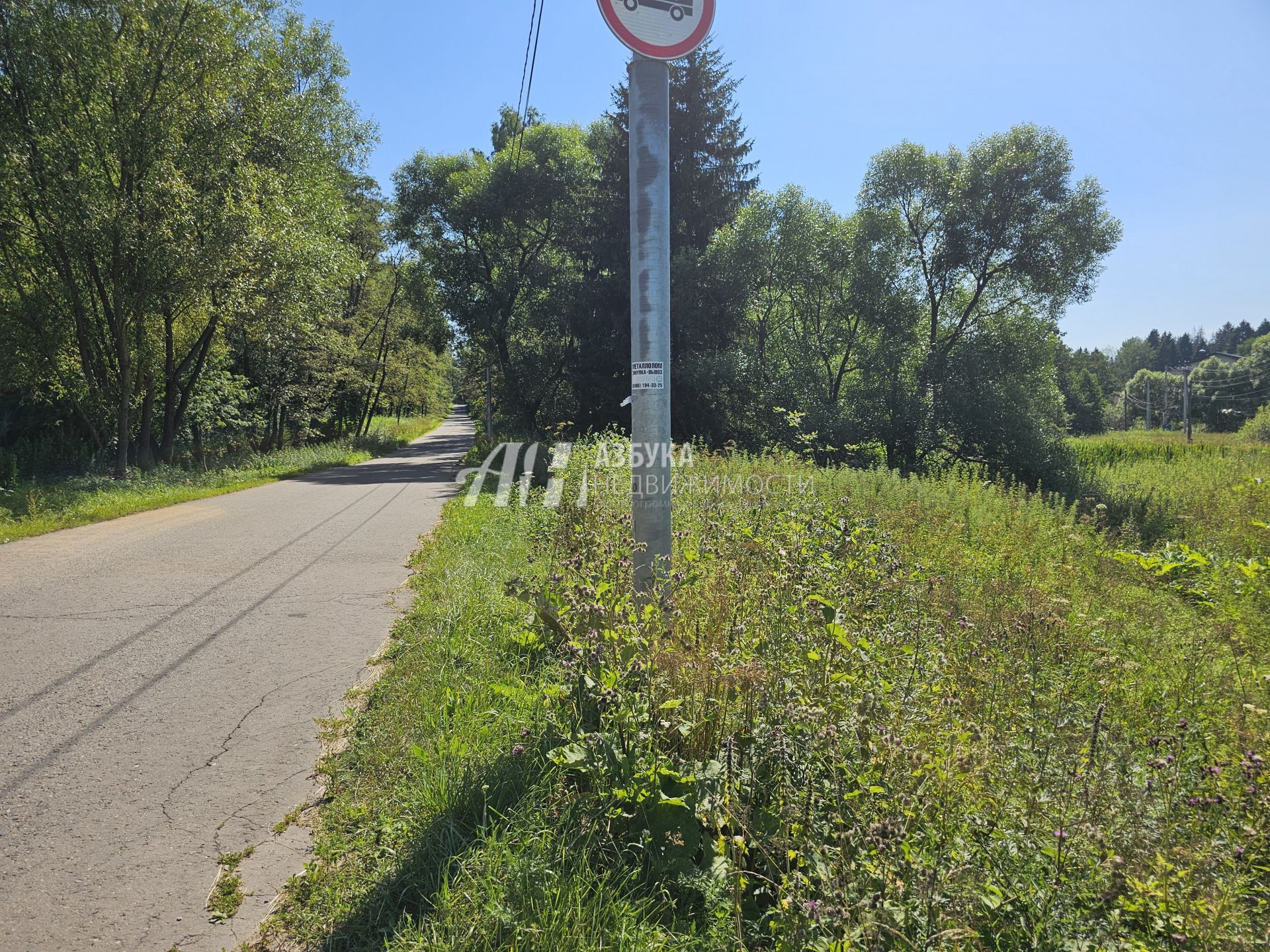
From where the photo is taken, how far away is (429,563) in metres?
7.66

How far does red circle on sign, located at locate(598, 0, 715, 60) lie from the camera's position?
11.7 feet

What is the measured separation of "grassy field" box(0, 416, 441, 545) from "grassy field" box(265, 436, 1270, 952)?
8661 mm

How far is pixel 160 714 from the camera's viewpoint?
400 centimetres

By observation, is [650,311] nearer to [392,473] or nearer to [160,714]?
[160,714]

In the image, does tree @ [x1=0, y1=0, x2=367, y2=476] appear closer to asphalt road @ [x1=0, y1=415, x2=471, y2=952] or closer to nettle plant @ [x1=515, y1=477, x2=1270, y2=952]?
asphalt road @ [x1=0, y1=415, x2=471, y2=952]

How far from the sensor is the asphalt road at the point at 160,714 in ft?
8.31

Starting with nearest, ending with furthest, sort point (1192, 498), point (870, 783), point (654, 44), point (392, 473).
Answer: point (870, 783) → point (654, 44) → point (1192, 498) → point (392, 473)

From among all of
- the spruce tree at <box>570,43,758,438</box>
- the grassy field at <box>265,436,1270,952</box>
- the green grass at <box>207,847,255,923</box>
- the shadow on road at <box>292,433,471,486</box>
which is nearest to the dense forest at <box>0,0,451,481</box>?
the shadow on road at <box>292,433,471,486</box>

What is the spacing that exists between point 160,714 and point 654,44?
15.9 feet

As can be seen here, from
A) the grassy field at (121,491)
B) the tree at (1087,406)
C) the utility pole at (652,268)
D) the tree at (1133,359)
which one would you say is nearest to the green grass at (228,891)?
the utility pole at (652,268)

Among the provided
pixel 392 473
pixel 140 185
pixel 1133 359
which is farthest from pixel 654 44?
pixel 1133 359

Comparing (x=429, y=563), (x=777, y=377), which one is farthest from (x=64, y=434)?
(x=777, y=377)

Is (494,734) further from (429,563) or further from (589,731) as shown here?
(429,563)

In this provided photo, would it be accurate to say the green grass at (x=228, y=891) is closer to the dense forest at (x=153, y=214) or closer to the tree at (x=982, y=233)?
the dense forest at (x=153, y=214)
